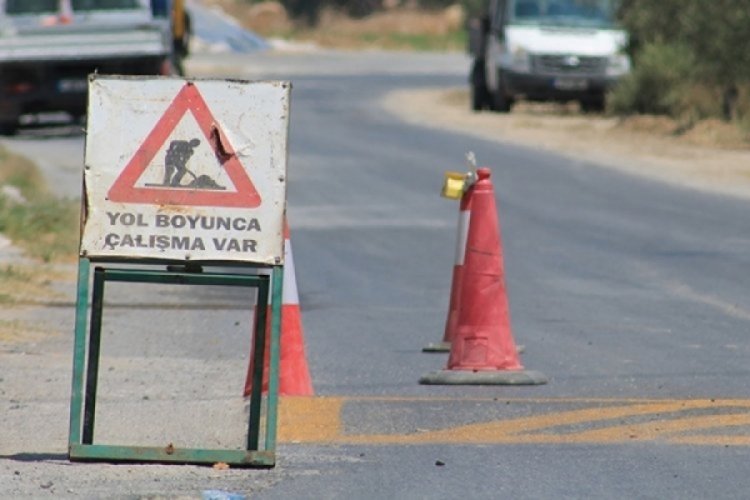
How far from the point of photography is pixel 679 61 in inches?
1372

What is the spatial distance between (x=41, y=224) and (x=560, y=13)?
65.7ft

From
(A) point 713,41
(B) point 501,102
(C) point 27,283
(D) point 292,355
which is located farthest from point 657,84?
(D) point 292,355

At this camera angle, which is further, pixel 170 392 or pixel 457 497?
pixel 170 392

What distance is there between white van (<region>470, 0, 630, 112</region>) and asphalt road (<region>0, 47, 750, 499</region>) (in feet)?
45.4

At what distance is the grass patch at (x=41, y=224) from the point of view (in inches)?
618

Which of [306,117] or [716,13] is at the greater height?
[716,13]

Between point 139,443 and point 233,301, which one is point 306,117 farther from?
point 139,443

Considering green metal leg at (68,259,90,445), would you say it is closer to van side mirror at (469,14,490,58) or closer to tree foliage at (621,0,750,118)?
tree foliage at (621,0,750,118)

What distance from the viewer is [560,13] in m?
35.6

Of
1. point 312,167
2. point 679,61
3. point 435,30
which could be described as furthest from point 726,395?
point 435,30

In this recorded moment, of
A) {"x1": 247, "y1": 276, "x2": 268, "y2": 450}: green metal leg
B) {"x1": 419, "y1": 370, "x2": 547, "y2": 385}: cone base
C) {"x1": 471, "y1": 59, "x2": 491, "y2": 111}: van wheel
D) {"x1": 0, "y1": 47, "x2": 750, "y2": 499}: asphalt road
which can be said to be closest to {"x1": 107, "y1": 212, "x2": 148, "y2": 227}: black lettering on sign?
{"x1": 247, "y1": 276, "x2": 268, "y2": 450}: green metal leg

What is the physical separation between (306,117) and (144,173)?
29.8m

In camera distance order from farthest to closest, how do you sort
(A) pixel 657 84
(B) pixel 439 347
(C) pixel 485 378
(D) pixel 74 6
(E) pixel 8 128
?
(A) pixel 657 84
(E) pixel 8 128
(D) pixel 74 6
(B) pixel 439 347
(C) pixel 485 378

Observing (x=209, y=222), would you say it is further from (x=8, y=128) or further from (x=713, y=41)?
(x=713, y=41)
